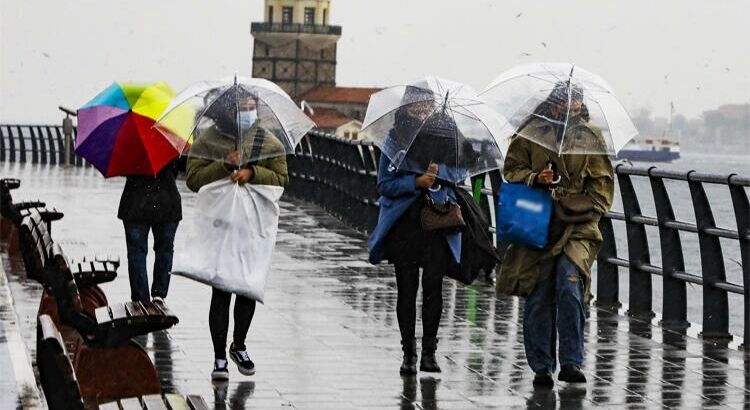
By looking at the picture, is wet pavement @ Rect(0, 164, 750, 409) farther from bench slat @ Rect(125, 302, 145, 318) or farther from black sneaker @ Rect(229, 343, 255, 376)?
bench slat @ Rect(125, 302, 145, 318)

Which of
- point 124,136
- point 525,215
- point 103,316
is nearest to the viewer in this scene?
point 103,316

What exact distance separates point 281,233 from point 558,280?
12251mm

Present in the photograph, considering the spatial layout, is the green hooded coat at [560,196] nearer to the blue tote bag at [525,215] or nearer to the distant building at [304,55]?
the blue tote bag at [525,215]

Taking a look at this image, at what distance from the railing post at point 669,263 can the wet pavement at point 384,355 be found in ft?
0.94

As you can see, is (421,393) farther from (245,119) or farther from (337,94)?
(337,94)

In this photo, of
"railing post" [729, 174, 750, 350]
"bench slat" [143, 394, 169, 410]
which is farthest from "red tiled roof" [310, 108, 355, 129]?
"bench slat" [143, 394, 169, 410]

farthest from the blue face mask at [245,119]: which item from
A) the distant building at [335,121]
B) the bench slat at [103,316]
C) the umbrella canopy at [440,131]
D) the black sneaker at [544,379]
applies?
the distant building at [335,121]

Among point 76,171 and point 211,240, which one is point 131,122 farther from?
point 76,171

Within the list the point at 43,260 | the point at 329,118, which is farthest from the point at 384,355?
the point at 329,118

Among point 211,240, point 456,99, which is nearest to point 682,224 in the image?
point 456,99

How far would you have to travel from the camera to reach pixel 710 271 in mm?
13172

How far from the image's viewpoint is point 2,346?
11.3m

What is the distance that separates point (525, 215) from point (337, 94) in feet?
565

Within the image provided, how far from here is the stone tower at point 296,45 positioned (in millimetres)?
174125
